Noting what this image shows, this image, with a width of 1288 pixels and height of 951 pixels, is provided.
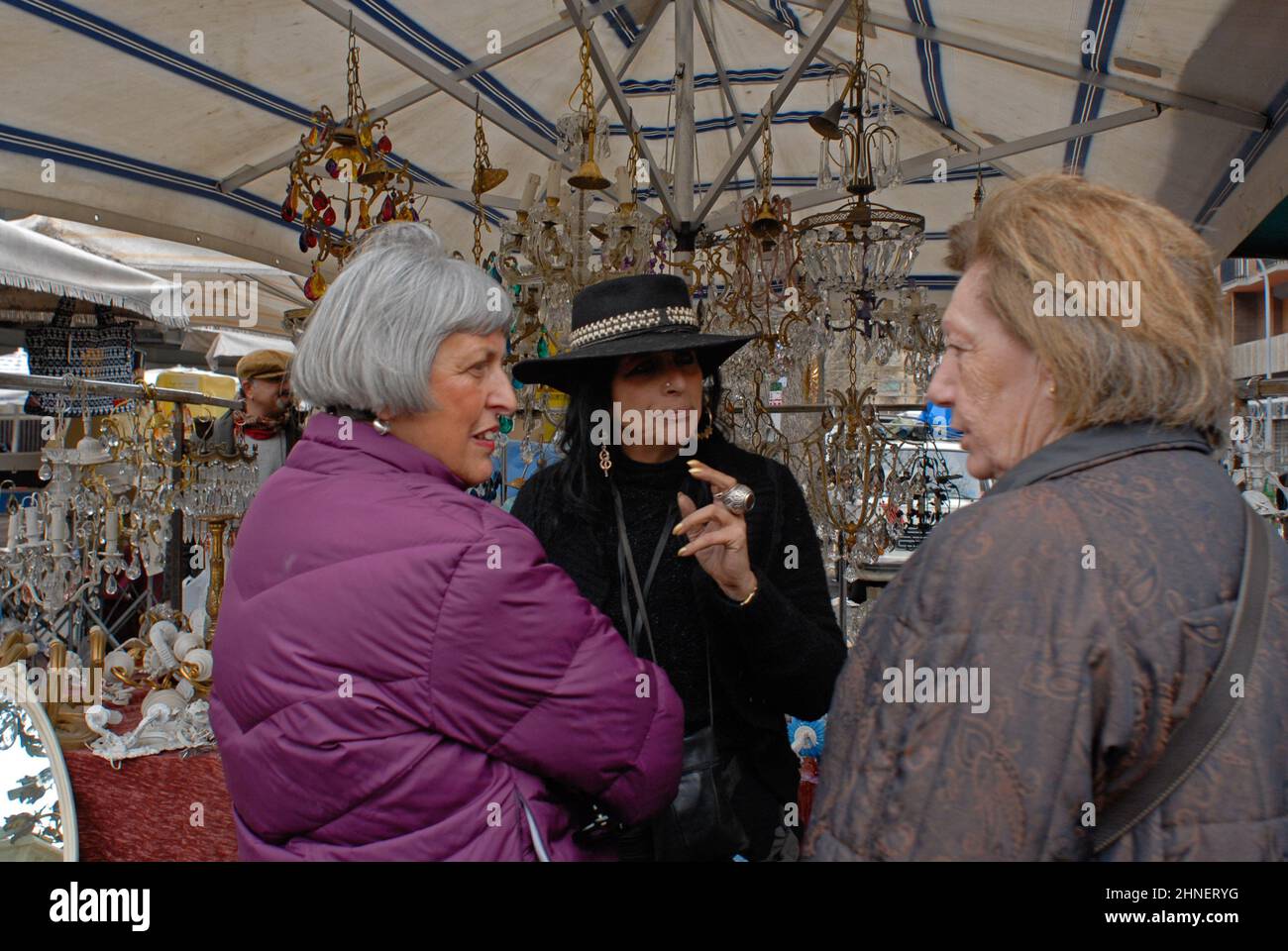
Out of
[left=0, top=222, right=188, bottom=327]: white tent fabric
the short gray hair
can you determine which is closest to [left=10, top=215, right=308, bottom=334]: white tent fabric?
[left=0, top=222, right=188, bottom=327]: white tent fabric

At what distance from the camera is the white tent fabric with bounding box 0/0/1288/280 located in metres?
2.55

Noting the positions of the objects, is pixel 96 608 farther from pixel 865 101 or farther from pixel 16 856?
pixel 865 101

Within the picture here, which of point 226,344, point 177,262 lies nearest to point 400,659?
point 177,262

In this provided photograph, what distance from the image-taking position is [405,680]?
3.00 ft

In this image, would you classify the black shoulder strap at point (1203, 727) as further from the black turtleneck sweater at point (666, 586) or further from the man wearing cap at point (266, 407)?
the man wearing cap at point (266, 407)

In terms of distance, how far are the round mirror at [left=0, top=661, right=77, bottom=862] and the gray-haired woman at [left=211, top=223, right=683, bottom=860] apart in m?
1.31

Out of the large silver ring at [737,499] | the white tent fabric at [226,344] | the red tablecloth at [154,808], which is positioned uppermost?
the white tent fabric at [226,344]

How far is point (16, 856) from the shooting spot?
76.1 inches

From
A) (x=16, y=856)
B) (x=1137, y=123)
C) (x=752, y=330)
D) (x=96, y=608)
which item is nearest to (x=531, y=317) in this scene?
(x=752, y=330)

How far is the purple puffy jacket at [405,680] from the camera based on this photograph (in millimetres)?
912

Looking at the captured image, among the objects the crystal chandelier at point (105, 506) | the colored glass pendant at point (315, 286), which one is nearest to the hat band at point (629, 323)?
the colored glass pendant at point (315, 286)

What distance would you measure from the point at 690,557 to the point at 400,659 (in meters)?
0.64

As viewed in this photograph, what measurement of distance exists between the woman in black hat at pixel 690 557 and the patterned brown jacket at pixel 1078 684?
54 cm

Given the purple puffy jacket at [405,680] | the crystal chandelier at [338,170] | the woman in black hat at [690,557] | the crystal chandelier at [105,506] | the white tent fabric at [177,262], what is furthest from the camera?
the white tent fabric at [177,262]
